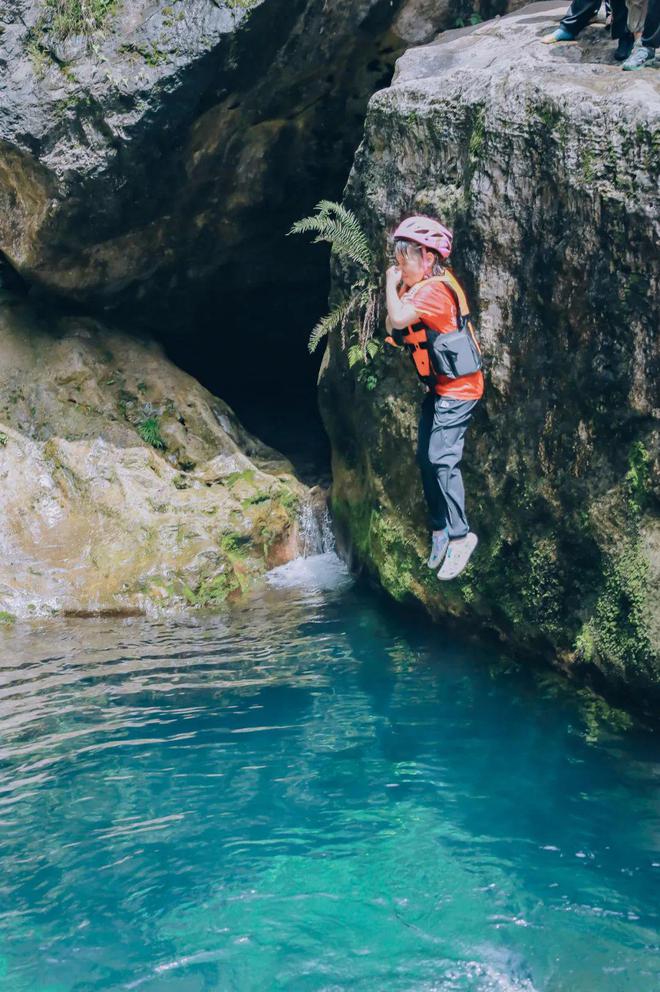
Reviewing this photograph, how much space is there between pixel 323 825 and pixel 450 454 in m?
2.81

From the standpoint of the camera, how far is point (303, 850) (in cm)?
617

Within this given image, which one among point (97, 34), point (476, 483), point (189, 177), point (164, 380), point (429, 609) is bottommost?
point (429, 609)

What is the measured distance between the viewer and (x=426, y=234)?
715 centimetres

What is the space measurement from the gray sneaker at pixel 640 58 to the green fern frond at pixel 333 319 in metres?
3.17

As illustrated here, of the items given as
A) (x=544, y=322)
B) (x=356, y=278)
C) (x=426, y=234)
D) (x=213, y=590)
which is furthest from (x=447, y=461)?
(x=213, y=590)

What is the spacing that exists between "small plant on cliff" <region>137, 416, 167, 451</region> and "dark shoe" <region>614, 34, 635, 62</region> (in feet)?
23.5

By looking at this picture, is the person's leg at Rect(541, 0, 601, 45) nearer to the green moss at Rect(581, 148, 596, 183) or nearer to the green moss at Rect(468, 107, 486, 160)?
the green moss at Rect(468, 107, 486, 160)

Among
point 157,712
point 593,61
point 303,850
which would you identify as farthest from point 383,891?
point 593,61

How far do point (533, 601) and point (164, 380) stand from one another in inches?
270

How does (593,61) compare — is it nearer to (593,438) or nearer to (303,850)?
(593,438)

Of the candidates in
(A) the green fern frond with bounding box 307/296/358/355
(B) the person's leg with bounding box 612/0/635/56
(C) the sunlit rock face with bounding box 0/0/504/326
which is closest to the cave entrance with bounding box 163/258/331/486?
(C) the sunlit rock face with bounding box 0/0/504/326

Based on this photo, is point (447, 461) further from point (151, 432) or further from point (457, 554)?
point (151, 432)

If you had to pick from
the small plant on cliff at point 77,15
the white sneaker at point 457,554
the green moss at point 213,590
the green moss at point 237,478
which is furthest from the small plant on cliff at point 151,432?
the white sneaker at point 457,554

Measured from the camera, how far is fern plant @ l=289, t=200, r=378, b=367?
9023 millimetres
